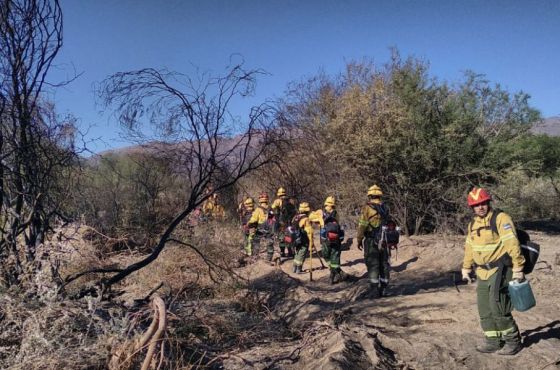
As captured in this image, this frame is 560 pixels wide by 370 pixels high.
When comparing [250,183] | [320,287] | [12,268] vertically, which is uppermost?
[250,183]

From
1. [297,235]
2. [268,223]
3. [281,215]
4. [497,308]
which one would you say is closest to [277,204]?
[281,215]

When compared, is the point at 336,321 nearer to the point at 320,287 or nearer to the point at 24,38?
the point at 320,287

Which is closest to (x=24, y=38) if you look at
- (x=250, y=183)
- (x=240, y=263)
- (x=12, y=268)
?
(x=12, y=268)

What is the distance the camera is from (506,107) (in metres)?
14.9

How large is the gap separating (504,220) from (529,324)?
6.50 ft

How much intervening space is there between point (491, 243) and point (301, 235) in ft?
21.5

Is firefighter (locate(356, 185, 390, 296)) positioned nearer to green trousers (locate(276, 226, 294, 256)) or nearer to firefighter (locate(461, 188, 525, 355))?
firefighter (locate(461, 188, 525, 355))

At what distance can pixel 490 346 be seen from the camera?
17.5 feet

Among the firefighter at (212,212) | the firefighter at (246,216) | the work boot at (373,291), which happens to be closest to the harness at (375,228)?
A: the work boot at (373,291)

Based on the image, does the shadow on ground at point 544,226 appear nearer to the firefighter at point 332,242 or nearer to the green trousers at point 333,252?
the firefighter at point 332,242

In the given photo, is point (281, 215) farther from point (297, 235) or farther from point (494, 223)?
point (494, 223)

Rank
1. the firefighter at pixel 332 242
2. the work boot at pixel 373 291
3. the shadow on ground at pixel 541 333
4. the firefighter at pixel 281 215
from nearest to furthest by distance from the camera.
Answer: the shadow on ground at pixel 541 333 → the work boot at pixel 373 291 → the firefighter at pixel 332 242 → the firefighter at pixel 281 215

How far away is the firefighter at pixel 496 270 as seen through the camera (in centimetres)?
505

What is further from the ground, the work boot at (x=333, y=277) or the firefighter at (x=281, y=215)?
the firefighter at (x=281, y=215)
